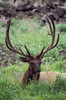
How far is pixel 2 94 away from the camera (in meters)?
3.20

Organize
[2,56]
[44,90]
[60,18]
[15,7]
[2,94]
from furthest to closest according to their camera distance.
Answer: [15,7]
[60,18]
[2,56]
[44,90]
[2,94]

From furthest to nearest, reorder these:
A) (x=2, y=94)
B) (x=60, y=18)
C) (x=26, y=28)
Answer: (x=60, y=18) → (x=26, y=28) → (x=2, y=94)

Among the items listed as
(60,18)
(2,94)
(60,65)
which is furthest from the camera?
(60,18)

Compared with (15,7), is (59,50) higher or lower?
lower

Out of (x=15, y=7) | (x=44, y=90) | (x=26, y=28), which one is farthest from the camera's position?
(x=15, y=7)

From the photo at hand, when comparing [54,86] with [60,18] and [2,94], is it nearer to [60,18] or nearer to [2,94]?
[2,94]

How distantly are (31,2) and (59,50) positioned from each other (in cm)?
1156

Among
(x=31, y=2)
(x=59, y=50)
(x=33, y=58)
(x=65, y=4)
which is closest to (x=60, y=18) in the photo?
(x=65, y=4)

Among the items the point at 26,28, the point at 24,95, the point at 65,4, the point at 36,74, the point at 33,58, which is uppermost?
the point at 65,4

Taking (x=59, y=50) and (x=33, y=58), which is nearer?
(x=33, y=58)

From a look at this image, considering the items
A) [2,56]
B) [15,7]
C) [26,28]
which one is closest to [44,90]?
[2,56]

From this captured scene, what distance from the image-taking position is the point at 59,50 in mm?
7734

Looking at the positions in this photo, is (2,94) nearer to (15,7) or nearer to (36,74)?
(36,74)

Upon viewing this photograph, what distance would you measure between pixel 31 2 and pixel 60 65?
1330cm
